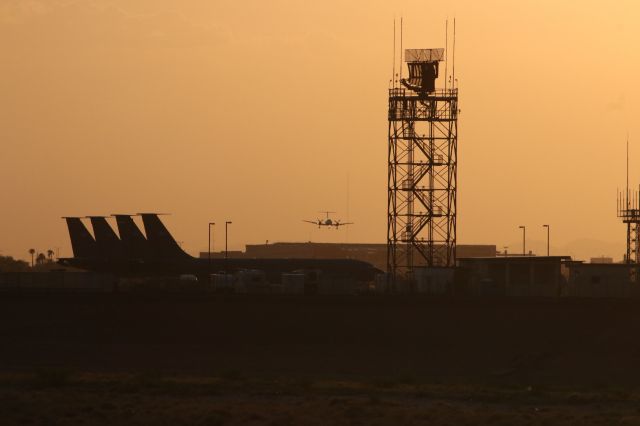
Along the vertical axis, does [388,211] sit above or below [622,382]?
above

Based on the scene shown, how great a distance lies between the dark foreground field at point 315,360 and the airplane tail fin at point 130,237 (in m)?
61.9

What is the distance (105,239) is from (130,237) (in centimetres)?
335

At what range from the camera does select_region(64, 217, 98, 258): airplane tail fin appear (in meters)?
168

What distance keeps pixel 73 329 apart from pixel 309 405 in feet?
132

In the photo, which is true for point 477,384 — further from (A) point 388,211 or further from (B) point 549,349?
(A) point 388,211

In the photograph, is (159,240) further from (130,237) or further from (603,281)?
(603,281)

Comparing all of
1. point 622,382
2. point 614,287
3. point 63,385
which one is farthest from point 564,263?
point 63,385

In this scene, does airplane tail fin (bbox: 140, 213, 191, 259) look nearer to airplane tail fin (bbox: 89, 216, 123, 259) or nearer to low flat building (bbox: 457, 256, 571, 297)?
airplane tail fin (bbox: 89, 216, 123, 259)

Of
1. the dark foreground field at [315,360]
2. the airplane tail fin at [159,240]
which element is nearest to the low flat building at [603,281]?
the dark foreground field at [315,360]

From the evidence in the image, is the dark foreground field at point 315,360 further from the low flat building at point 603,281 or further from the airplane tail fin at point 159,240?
the airplane tail fin at point 159,240

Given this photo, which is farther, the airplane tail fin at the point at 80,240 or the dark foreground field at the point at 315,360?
the airplane tail fin at the point at 80,240

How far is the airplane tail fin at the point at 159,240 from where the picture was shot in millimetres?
168375

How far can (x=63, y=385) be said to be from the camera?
68.9 meters

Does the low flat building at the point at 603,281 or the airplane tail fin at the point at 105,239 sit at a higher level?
the airplane tail fin at the point at 105,239
